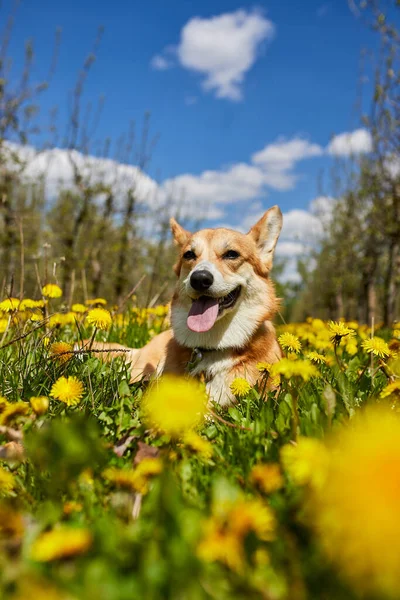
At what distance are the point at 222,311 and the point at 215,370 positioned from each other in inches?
23.3

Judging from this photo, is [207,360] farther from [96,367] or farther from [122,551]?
[122,551]

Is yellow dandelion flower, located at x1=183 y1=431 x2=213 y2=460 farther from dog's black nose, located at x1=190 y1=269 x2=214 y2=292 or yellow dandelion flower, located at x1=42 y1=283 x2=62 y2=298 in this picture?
yellow dandelion flower, located at x1=42 y1=283 x2=62 y2=298

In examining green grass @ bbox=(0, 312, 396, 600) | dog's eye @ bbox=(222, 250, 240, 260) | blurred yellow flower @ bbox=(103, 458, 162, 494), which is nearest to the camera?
green grass @ bbox=(0, 312, 396, 600)

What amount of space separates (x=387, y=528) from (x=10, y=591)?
0.73 metres

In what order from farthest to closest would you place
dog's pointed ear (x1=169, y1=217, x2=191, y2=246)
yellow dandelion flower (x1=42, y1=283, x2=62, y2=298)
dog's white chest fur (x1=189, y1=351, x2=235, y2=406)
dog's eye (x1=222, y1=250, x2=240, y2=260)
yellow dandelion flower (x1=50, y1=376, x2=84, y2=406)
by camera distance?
dog's pointed ear (x1=169, y1=217, x2=191, y2=246) < dog's eye (x1=222, y1=250, x2=240, y2=260) < yellow dandelion flower (x1=42, y1=283, x2=62, y2=298) < dog's white chest fur (x1=189, y1=351, x2=235, y2=406) < yellow dandelion flower (x1=50, y1=376, x2=84, y2=406)

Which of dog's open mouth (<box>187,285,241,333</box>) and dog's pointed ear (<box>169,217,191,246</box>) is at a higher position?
dog's pointed ear (<box>169,217,191,246</box>)

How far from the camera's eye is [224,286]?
11.9 ft

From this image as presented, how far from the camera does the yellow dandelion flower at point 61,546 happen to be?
831 mm

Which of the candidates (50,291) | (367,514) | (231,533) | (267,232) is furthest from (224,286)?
(367,514)

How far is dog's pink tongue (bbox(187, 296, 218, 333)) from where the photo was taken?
3.52 meters

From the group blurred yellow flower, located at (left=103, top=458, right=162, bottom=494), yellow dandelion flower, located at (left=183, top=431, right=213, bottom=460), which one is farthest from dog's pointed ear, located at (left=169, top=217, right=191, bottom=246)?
blurred yellow flower, located at (left=103, top=458, right=162, bottom=494)

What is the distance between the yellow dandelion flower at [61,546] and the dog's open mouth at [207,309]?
8.68 ft

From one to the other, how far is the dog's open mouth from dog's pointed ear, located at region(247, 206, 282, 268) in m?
0.64

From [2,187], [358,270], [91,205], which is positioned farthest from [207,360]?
[358,270]
